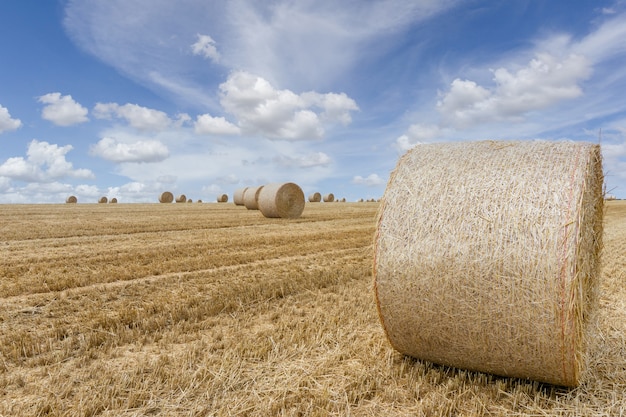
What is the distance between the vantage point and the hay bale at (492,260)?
324 centimetres

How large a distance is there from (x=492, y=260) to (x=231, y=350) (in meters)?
2.54

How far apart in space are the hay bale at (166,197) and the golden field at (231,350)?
31200 millimetres

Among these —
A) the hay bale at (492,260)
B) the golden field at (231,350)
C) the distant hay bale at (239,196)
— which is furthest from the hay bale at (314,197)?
the hay bale at (492,260)

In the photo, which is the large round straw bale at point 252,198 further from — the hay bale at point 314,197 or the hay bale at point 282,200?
the hay bale at point 314,197

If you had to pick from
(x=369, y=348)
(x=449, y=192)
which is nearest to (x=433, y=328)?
(x=369, y=348)

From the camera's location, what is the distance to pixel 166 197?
39125 mm

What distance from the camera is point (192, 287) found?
6.75 meters

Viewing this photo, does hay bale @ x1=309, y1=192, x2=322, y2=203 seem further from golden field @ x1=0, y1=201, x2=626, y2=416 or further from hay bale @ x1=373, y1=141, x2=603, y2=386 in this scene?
hay bale @ x1=373, y1=141, x2=603, y2=386

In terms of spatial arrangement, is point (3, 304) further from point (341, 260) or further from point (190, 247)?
point (341, 260)

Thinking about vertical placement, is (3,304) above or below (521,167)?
below

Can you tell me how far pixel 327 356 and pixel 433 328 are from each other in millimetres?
1043

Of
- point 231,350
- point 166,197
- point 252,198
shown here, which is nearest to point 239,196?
point 252,198

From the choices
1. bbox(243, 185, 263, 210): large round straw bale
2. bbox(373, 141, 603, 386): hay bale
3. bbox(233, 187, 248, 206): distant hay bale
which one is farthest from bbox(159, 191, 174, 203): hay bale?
bbox(373, 141, 603, 386): hay bale

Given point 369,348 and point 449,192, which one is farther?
point 369,348
